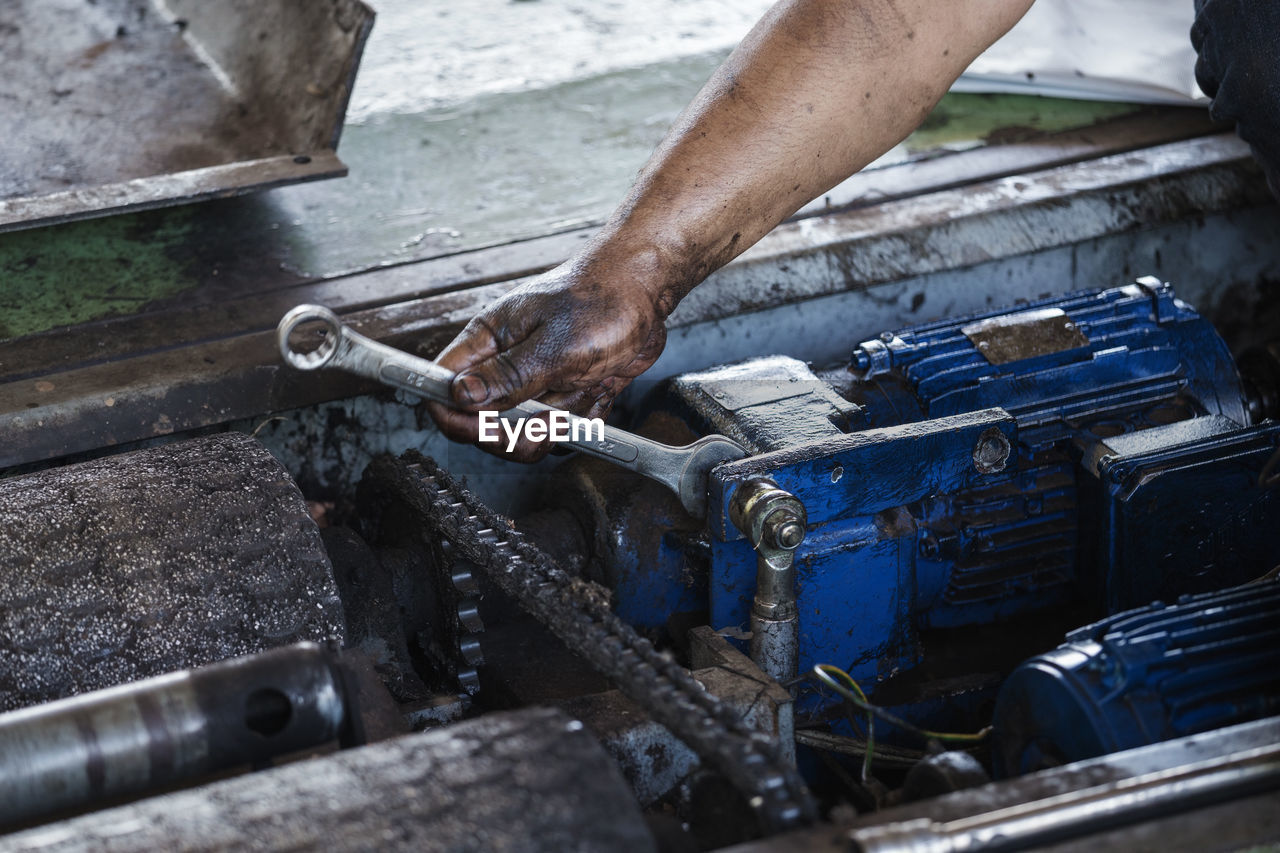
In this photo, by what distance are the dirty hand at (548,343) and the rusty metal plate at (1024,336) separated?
20.3 inches

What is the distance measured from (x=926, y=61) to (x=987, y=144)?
82 centimetres

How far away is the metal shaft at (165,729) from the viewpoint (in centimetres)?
95

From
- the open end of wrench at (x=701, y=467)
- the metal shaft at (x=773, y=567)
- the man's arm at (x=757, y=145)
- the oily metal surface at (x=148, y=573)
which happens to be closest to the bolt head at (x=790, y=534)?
the metal shaft at (x=773, y=567)

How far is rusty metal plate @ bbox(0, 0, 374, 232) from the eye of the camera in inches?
80.2

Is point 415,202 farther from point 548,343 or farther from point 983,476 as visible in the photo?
point 983,476

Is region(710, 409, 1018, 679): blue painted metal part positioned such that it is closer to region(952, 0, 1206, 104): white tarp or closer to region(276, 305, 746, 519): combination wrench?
region(276, 305, 746, 519): combination wrench

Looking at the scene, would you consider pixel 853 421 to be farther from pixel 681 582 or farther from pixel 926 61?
pixel 926 61

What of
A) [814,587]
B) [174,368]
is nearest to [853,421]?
[814,587]

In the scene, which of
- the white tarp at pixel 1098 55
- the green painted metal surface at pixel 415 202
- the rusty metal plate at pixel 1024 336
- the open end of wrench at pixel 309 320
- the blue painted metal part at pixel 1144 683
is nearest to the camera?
the blue painted metal part at pixel 1144 683

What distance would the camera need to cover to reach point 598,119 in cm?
262

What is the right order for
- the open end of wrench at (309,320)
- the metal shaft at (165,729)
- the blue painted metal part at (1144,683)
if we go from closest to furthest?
the metal shaft at (165,729) → the blue painted metal part at (1144,683) → the open end of wrench at (309,320)

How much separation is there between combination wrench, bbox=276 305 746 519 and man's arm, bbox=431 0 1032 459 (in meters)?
0.08

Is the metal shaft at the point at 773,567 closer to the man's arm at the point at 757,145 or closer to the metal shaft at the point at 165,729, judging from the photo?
the man's arm at the point at 757,145

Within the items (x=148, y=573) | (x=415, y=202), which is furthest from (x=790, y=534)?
(x=415, y=202)
